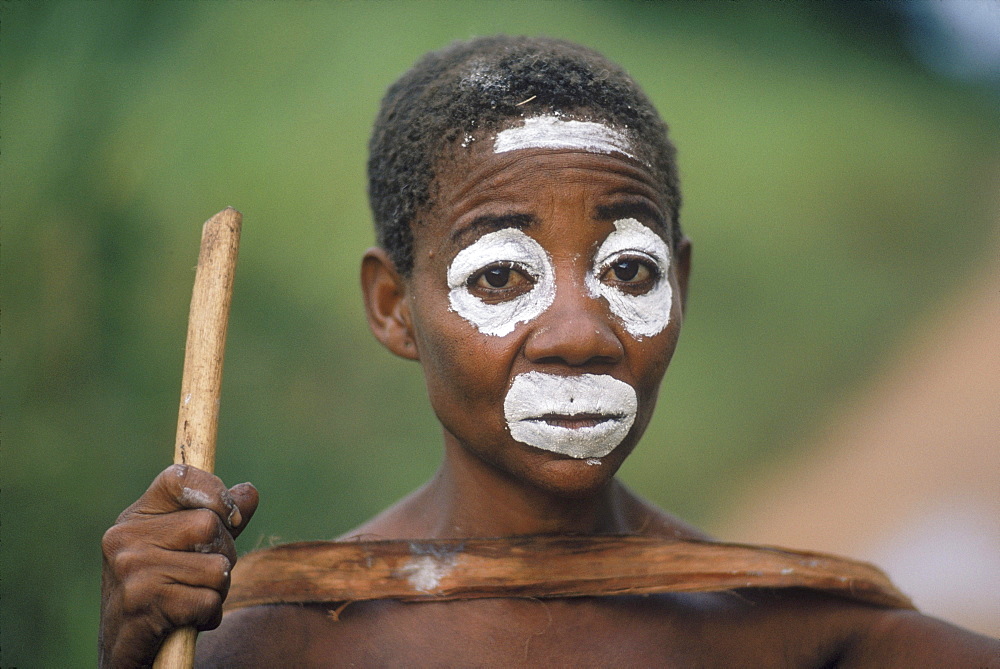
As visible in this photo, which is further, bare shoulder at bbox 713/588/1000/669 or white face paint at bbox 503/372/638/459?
bare shoulder at bbox 713/588/1000/669

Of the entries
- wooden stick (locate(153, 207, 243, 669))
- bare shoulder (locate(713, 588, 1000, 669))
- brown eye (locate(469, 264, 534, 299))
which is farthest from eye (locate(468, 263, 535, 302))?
bare shoulder (locate(713, 588, 1000, 669))

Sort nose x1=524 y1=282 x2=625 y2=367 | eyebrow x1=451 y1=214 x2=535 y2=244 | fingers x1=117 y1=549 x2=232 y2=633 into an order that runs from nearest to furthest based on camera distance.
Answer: fingers x1=117 y1=549 x2=232 y2=633 → nose x1=524 y1=282 x2=625 y2=367 → eyebrow x1=451 y1=214 x2=535 y2=244

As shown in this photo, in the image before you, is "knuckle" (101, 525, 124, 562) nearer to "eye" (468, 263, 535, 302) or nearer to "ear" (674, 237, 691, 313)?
"eye" (468, 263, 535, 302)

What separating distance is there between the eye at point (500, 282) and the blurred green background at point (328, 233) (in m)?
2.63

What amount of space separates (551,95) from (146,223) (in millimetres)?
3246

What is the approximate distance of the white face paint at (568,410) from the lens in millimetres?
2096

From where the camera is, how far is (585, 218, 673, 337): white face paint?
220 cm

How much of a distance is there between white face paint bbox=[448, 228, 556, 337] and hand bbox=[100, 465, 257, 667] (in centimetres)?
67

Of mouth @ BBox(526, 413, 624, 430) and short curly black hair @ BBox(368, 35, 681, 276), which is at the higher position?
short curly black hair @ BBox(368, 35, 681, 276)

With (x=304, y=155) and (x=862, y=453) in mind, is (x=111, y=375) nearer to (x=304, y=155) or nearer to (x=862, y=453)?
(x=304, y=155)

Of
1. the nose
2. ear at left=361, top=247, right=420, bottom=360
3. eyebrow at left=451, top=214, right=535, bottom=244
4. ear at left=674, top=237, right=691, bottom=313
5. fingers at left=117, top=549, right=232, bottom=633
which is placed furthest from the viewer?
ear at left=674, top=237, right=691, bottom=313

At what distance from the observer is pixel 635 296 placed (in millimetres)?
2240

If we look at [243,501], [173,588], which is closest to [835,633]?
[243,501]

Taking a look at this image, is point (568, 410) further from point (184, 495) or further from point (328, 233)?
point (328, 233)
